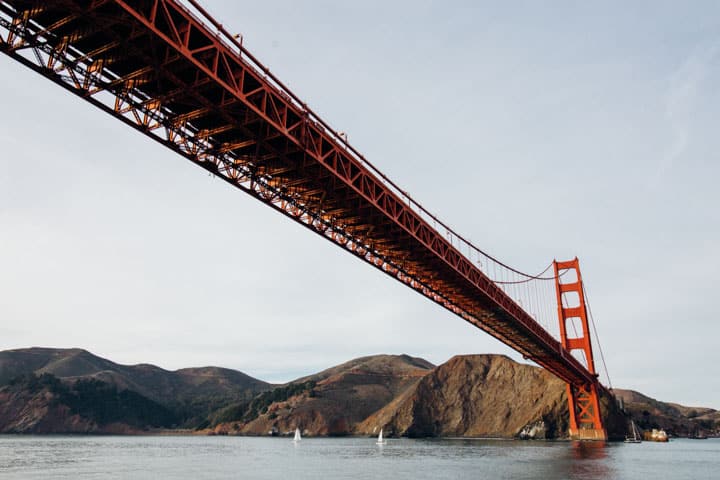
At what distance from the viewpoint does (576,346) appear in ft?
229

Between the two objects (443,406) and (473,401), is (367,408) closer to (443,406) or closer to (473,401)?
(443,406)

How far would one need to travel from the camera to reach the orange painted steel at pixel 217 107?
14.2 m

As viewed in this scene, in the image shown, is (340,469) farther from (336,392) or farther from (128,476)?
(336,392)

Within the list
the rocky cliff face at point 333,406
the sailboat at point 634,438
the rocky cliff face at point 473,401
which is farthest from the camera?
the rocky cliff face at point 333,406

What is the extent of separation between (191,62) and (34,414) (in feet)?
521

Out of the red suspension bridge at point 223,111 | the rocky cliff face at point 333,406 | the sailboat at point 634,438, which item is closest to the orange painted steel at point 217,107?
the red suspension bridge at point 223,111

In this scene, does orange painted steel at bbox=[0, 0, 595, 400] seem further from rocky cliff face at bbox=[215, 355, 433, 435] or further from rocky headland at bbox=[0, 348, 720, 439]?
rocky cliff face at bbox=[215, 355, 433, 435]

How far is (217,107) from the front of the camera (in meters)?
17.4

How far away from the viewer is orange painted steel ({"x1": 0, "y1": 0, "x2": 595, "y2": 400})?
14180 mm

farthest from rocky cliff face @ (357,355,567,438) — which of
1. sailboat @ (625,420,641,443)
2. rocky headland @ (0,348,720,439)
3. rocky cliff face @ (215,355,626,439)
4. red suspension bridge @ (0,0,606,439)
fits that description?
red suspension bridge @ (0,0,606,439)

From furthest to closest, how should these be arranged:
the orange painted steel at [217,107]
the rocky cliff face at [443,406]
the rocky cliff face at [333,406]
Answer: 1. the rocky cliff face at [333,406]
2. the rocky cliff face at [443,406]
3. the orange painted steel at [217,107]

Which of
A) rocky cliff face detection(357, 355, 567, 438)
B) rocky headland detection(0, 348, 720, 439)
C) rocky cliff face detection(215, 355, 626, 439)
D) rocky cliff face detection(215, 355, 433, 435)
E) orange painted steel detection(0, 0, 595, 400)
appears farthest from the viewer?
rocky cliff face detection(215, 355, 433, 435)

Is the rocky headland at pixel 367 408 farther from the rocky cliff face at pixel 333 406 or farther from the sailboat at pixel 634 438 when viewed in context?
Answer: the sailboat at pixel 634 438

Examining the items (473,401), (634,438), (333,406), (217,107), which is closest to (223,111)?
(217,107)
